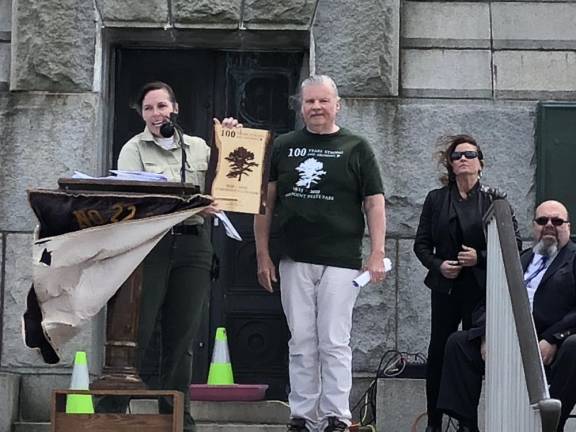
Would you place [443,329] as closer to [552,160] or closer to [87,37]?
[552,160]

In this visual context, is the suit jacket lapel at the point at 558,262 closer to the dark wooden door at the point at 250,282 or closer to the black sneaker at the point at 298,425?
the black sneaker at the point at 298,425

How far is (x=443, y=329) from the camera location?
8367 mm

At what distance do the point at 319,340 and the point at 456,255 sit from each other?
50.0 inches

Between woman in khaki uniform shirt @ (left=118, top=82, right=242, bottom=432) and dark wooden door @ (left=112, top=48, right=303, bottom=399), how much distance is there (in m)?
2.80

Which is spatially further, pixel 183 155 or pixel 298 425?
pixel 298 425

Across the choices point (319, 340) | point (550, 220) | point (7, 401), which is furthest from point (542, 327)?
point (7, 401)

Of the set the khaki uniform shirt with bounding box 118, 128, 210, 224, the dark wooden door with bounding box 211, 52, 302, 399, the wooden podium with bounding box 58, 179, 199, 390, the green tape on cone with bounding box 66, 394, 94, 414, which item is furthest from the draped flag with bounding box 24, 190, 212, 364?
the dark wooden door with bounding box 211, 52, 302, 399

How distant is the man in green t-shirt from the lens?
743 cm

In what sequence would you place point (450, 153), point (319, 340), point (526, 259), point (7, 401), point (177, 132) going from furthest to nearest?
point (7, 401)
point (450, 153)
point (526, 259)
point (319, 340)
point (177, 132)

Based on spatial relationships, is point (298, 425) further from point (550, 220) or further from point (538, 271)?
point (550, 220)

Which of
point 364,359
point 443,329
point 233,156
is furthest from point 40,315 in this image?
point 364,359

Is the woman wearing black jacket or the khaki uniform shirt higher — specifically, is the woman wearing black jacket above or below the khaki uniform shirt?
below

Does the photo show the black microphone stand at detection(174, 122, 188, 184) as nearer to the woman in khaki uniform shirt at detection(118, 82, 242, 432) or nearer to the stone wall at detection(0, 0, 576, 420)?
the woman in khaki uniform shirt at detection(118, 82, 242, 432)

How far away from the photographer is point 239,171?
6961mm
